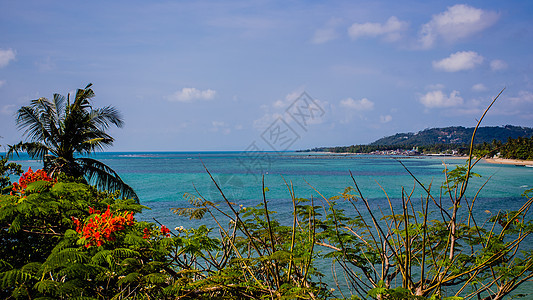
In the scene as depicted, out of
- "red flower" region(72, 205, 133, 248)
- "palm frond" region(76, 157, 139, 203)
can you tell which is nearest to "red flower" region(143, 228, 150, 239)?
"red flower" region(72, 205, 133, 248)

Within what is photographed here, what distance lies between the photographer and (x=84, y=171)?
998cm

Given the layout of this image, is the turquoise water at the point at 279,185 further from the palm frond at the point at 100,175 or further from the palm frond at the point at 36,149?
the palm frond at the point at 36,149

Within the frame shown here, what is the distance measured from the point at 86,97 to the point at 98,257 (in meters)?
9.84

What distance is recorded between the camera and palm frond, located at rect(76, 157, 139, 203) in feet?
32.6

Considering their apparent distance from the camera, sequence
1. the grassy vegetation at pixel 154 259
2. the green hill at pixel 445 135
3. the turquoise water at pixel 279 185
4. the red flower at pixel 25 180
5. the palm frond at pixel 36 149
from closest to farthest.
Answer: the grassy vegetation at pixel 154 259, the red flower at pixel 25 180, the palm frond at pixel 36 149, the turquoise water at pixel 279 185, the green hill at pixel 445 135

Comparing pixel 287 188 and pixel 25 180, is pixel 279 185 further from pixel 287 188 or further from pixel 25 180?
pixel 25 180

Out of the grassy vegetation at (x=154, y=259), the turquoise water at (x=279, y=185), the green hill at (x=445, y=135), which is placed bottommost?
the turquoise water at (x=279, y=185)

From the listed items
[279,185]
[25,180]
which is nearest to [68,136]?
[25,180]

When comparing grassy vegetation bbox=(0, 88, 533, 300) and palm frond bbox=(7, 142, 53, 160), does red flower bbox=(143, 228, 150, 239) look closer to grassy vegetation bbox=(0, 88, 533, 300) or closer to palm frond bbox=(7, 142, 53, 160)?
grassy vegetation bbox=(0, 88, 533, 300)

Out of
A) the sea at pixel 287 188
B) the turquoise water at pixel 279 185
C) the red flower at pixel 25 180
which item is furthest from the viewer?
the turquoise water at pixel 279 185

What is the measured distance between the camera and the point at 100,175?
10.2 m

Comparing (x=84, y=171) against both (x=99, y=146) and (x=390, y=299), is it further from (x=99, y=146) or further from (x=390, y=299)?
(x=390, y=299)

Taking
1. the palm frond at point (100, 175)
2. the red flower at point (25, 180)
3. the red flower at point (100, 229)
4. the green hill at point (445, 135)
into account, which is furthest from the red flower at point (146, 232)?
the green hill at point (445, 135)

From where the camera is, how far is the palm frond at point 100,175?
994 centimetres
